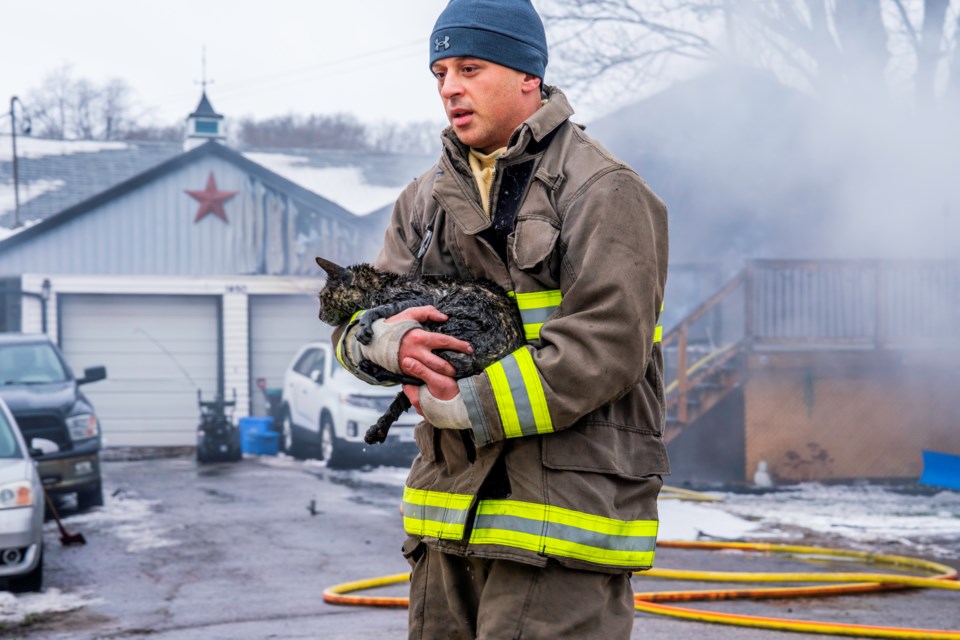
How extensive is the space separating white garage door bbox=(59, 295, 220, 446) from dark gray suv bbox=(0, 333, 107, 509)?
9.46 m

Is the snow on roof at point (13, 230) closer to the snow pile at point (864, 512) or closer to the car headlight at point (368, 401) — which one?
the car headlight at point (368, 401)

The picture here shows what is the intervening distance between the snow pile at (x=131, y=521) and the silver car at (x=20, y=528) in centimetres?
163

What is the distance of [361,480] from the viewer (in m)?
14.2

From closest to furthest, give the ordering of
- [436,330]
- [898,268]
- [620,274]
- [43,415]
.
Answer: [620,274], [436,330], [43,415], [898,268]

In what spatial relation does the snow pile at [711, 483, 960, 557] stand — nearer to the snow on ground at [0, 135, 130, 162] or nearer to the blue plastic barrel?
the blue plastic barrel

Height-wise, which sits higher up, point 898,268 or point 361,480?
point 898,268

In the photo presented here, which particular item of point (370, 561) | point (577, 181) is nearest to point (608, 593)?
point (577, 181)

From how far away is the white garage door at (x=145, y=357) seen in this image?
21438 mm

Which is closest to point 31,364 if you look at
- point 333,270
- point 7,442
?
point 7,442

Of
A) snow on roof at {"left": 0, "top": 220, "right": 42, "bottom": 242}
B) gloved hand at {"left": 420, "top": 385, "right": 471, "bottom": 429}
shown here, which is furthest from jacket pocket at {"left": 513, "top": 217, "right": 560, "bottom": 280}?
snow on roof at {"left": 0, "top": 220, "right": 42, "bottom": 242}

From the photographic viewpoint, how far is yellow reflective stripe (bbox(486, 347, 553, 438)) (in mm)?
2352

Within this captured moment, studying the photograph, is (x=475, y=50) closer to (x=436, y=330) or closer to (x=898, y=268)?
(x=436, y=330)

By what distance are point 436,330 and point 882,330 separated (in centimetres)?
1271

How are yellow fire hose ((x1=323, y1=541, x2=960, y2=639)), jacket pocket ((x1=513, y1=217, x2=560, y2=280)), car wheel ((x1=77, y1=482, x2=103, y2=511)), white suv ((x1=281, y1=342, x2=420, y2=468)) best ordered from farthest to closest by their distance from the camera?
white suv ((x1=281, y1=342, x2=420, y2=468)) < car wheel ((x1=77, y1=482, x2=103, y2=511)) < yellow fire hose ((x1=323, y1=541, x2=960, y2=639)) < jacket pocket ((x1=513, y1=217, x2=560, y2=280))
